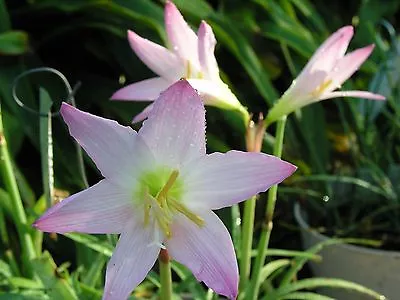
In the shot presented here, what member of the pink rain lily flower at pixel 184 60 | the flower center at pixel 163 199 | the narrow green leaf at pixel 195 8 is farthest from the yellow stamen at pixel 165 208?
the narrow green leaf at pixel 195 8

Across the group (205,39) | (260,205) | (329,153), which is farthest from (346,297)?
(205,39)

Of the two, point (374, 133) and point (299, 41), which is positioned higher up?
point (299, 41)

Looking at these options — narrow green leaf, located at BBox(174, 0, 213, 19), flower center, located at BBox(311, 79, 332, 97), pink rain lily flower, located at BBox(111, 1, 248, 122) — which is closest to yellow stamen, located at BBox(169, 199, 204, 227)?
pink rain lily flower, located at BBox(111, 1, 248, 122)

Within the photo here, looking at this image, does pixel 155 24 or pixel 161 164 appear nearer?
pixel 161 164

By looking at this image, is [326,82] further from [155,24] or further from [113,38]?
[113,38]

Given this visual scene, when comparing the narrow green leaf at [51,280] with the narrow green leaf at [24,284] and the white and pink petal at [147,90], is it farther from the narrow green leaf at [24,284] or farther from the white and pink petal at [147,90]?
the white and pink petal at [147,90]

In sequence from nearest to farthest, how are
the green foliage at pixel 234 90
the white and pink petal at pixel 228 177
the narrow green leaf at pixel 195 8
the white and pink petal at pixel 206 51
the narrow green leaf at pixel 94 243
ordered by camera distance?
1. the white and pink petal at pixel 228 177
2. the white and pink petal at pixel 206 51
3. the narrow green leaf at pixel 94 243
4. the green foliage at pixel 234 90
5. the narrow green leaf at pixel 195 8

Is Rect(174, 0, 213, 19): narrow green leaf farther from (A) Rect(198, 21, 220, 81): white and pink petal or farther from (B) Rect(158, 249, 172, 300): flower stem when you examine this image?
(B) Rect(158, 249, 172, 300): flower stem
